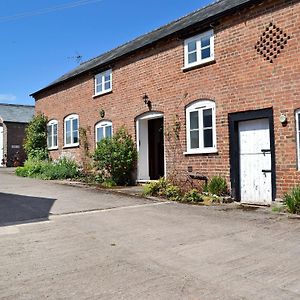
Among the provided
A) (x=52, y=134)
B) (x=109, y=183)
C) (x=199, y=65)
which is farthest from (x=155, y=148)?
(x=52, y=134)

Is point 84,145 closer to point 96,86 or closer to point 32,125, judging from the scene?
point 96,86

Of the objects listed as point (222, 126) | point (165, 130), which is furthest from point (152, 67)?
point (222, 126)

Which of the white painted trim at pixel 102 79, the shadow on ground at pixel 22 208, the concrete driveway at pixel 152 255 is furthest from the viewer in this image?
the white painted trim at pixel 102 79

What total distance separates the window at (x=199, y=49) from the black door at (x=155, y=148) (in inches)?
144

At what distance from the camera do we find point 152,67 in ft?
48.9

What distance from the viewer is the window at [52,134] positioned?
74.5 ft

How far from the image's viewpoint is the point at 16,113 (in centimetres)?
4112

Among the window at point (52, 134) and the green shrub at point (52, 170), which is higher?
the window at point (52, 134)

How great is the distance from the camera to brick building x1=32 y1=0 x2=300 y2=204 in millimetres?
10266

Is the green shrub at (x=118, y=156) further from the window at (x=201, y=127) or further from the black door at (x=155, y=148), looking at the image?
the window at (x=201, y=127)

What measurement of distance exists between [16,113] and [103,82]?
2603cm

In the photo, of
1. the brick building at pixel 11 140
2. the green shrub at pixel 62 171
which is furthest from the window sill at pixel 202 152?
the brick building at pixel 11 140

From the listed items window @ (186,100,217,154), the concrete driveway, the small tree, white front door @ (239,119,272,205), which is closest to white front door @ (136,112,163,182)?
window @ (186,100,217,154)

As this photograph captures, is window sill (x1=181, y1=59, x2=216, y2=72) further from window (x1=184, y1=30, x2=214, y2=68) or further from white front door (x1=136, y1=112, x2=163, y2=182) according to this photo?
white front door (x1=136, y1=112, x2=163, y2=182)
